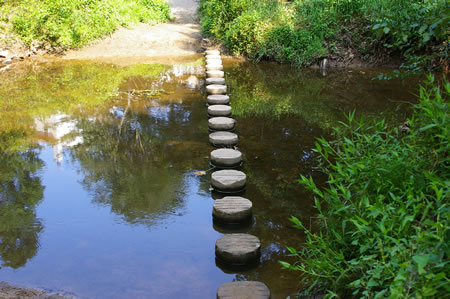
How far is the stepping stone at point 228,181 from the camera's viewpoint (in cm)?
498

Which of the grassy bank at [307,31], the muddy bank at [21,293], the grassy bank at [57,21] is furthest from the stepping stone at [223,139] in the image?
the grassy bank at [57,21]

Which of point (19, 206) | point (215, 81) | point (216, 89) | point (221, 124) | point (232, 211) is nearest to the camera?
point (232, 211)

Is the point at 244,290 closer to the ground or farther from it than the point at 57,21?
closer to the ground

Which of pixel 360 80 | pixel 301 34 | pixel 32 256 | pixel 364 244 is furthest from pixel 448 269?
pixel 301 34

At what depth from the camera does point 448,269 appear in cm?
216

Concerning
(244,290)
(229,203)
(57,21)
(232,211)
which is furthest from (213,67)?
(244,290)

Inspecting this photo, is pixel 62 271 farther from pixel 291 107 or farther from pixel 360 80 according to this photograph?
pixel 360 80

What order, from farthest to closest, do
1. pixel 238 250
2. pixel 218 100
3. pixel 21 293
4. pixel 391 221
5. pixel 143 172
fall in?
1. pixel 218 100
2. pixel 143 172
3. pixel 238 250
4. pixel 21 293
5. pixel 391 221

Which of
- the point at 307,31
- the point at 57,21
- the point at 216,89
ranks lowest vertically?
the point at 216,89

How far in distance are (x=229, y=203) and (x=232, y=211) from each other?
14cm

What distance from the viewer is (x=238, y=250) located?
380 centimetres

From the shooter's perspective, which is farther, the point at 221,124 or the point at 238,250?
the point at 221,124

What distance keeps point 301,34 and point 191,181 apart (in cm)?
699

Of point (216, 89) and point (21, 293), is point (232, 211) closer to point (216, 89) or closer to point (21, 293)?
point (21, 293)
